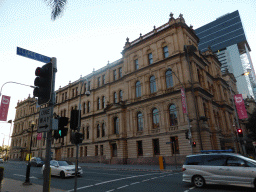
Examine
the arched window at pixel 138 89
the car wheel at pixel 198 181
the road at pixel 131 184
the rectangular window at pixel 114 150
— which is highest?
the arched window at pixel 138 89

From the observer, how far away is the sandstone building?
27.8 m

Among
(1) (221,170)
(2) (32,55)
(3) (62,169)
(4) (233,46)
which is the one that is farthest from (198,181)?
(4) (233,46)

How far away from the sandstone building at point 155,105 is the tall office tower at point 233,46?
84245mm

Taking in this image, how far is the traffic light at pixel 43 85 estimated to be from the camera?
5691 mm

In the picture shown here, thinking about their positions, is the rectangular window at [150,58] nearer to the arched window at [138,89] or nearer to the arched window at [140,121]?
the arched window at [138,89]

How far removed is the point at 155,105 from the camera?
3083 cm

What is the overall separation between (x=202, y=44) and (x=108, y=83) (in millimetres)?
112562

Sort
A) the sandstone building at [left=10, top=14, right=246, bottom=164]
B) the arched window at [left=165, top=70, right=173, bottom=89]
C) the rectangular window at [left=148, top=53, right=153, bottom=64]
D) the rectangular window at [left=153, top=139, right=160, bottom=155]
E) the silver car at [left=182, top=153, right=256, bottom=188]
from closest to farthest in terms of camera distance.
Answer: the silver car at [left=182, top=153, right=256, bottom=188]
the sandstone building at [left=10, top=14, right=246, bottom=164]
the rectangular window at [left=153, top=139, right=160, bottom=155]
the arched window at [left=165, top=70, right=173, bottom=89]
the rectangular window at [left=148, top=53, right=153, bottom=64]

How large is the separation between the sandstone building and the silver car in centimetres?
1159

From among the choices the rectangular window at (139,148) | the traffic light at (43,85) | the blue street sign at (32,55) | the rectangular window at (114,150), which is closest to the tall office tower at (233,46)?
the rectangular window at (139,148)

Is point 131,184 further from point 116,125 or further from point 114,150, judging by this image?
point 116,125

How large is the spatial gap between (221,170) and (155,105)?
21378 millimetres

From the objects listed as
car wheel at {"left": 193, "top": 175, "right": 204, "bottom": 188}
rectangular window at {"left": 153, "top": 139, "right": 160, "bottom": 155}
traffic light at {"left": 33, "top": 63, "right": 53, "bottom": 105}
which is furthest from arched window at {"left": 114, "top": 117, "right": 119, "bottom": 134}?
traffic light at {"left": 33, "top": 63, "right": 53, "bottom": 105}

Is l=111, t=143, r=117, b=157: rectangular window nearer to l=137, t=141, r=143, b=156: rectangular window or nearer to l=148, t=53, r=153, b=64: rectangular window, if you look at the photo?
l=137, t=141, r=143, b=156: rectangular window
